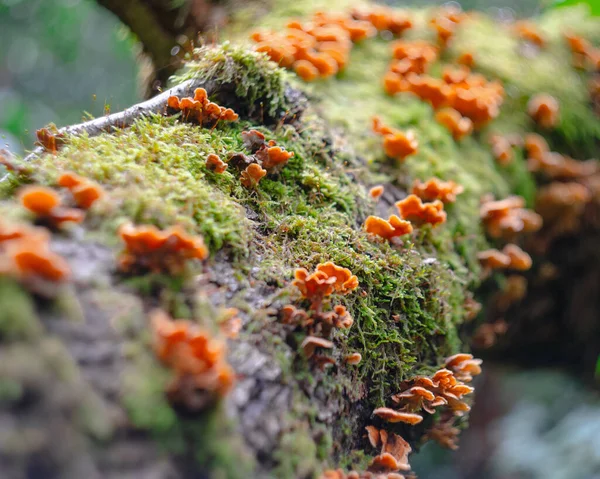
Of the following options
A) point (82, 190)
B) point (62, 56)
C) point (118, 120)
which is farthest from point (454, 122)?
point (62, 56)

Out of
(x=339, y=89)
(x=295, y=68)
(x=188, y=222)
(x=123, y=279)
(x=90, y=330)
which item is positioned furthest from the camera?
(x=339, y=89)

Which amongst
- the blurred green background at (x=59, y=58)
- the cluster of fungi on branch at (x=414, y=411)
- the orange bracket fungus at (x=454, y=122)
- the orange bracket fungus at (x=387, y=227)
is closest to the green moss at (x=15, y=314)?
the cluster of fungi on branch at (x=414, y=411)

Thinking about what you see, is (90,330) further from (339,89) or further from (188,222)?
(339,89)

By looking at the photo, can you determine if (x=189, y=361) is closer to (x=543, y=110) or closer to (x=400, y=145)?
(x=400, y=145)

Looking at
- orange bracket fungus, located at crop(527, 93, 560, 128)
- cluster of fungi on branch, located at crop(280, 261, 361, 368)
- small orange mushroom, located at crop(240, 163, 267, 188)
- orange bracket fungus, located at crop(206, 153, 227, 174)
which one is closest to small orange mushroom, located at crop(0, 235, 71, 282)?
cluster of fungi on branch, located at crop(280, 261, 361, 368)

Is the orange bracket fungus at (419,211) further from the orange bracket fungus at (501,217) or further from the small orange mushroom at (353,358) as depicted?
the small orange mushroom at (353,358)

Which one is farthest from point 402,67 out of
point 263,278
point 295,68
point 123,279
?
point 123,279

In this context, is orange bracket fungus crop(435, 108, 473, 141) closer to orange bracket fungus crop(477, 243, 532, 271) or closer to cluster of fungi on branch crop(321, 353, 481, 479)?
orange bracket fungus crop(477, 243, 532, 271)

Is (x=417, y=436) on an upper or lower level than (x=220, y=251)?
lower
